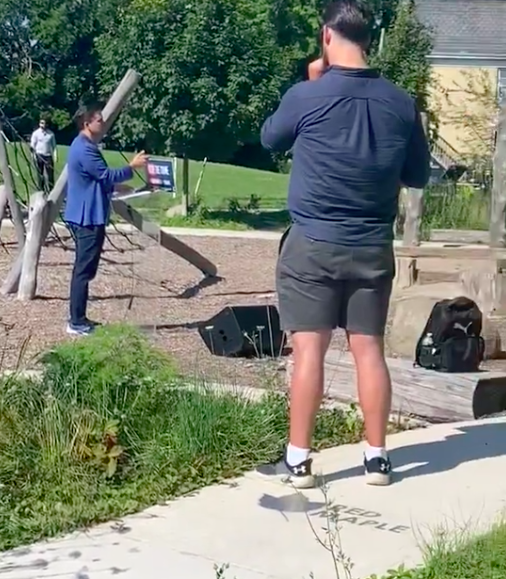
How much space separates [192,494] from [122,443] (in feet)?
1.59

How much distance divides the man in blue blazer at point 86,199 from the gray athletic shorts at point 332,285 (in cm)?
441

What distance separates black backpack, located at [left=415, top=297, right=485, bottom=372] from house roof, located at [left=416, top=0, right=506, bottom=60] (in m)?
40.5

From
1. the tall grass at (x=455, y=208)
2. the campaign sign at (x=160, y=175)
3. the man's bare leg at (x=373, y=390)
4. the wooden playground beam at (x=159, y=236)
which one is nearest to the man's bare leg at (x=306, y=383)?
the man's bare leg at (x=373, y=390)

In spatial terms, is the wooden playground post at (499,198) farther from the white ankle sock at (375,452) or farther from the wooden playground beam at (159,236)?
the white ankle sock at (375,452)

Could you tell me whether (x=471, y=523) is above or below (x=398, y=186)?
below

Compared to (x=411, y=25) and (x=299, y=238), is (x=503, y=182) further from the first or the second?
(x=411, y=25)

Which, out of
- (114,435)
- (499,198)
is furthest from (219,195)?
(114,435)

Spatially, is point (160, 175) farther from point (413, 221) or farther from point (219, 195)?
point (219, 195)

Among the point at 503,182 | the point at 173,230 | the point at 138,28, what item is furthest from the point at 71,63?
the point at 503,182

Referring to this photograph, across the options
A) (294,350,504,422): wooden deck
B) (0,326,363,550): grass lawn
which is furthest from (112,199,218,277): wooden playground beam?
(0,326,363,550): grass lawn

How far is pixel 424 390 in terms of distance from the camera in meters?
6.63

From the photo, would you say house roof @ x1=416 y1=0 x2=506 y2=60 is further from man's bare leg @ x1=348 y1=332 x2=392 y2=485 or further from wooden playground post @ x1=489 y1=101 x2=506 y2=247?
man's bare leg @ x1=348 y1=332 x2=392 y2=485

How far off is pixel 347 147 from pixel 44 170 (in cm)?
1530

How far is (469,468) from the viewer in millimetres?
5500
